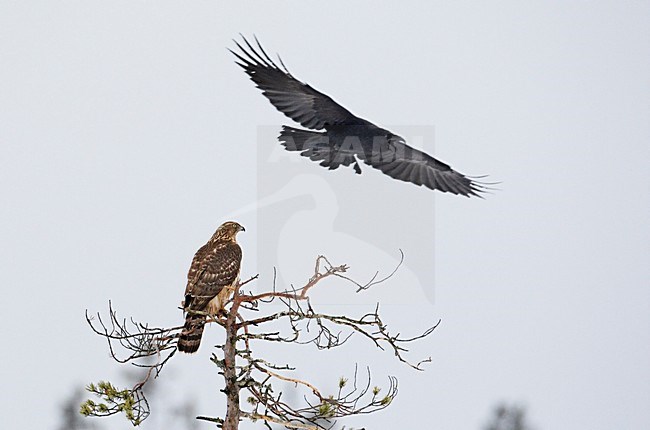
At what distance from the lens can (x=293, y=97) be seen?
10492mm

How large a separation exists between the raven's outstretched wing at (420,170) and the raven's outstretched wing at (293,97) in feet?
2.57

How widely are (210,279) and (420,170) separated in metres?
4.48

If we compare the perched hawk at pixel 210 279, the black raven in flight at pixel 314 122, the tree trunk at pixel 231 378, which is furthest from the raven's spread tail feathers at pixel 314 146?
Answer: the tree trunk at pixel 231 378

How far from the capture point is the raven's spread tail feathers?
10461 mm

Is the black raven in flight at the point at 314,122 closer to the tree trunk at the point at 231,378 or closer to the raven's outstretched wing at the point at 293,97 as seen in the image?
the raven's outstretched wing at the point at 293,97

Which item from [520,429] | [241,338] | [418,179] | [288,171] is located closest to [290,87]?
[288,171]

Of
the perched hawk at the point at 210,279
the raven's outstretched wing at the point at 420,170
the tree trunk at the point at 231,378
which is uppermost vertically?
the raven's outstretched wing at the point at 420,170

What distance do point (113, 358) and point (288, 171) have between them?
4.43 m

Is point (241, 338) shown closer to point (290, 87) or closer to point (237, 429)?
point (237, 429)

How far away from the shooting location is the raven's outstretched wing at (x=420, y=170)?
36.8 feet

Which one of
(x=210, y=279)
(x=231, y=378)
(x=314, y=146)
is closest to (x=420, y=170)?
(x=314, y=146)

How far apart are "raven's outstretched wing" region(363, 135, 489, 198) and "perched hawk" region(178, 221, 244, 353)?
3.39 metres

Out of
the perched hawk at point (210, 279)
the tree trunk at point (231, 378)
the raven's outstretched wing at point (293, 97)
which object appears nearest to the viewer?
the tree trunk at point (231, 378)

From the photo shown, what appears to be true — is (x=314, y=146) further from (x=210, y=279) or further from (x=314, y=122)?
(x=210, y=279)
